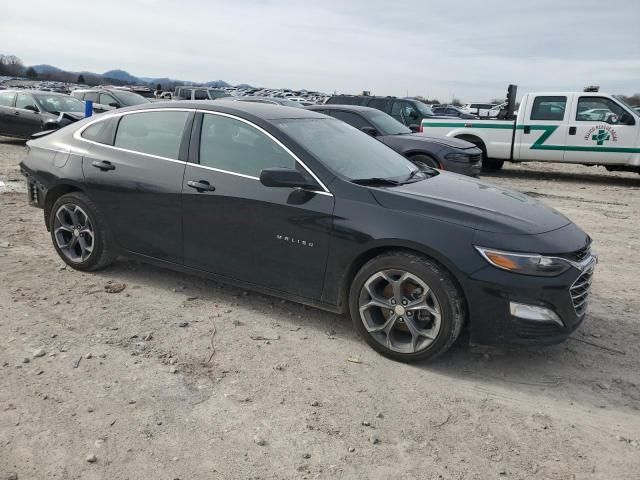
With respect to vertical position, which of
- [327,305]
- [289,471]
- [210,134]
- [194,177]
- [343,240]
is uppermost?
[210,134]

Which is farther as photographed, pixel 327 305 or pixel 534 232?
pixel 327 305

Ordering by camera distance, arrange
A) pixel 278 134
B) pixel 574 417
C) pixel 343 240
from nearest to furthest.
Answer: pixel 574 417 < pixel 343 240 < pixel 278 134

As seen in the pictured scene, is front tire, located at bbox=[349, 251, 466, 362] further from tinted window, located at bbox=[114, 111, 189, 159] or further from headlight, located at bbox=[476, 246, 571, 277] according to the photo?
tinted window, located at bbox=[114, 111, 189, 159]

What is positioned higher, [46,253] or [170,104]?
[170,104]

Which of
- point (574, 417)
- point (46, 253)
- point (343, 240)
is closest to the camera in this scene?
point (574, 417)

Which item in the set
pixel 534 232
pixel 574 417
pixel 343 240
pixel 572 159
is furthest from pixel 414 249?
pixel 572 159

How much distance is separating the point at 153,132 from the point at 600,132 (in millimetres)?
10729

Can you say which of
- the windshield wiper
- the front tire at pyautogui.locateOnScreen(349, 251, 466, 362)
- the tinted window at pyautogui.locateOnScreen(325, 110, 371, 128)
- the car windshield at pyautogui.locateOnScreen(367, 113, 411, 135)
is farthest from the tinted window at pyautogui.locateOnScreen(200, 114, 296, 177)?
the car windshield at pyautogui.locateOnScreen(367, 113, 411, 135)

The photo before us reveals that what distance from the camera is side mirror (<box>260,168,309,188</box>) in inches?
152

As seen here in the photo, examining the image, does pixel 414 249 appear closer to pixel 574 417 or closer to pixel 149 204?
pixel 574 417

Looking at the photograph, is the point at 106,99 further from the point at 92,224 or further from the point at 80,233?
the point at 92,224

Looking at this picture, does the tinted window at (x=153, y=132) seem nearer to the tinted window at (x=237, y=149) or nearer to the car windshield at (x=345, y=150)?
the tinted window at (x=237, y=149)

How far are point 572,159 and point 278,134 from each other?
10.4m

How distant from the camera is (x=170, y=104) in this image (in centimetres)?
485
